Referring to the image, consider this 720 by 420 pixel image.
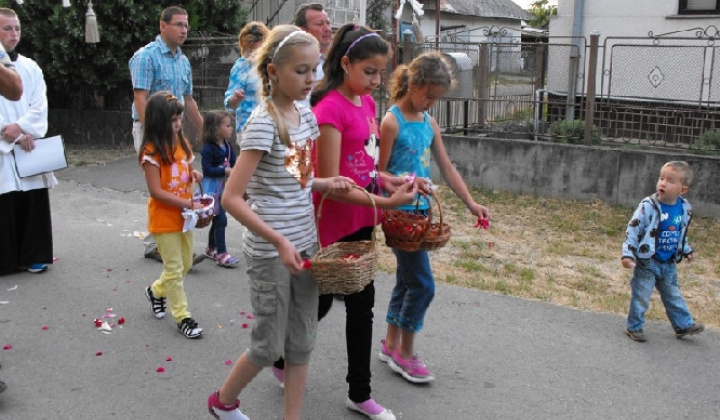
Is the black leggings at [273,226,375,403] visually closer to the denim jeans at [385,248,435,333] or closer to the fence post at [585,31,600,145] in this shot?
the denim jeans at [385,248,435,333]

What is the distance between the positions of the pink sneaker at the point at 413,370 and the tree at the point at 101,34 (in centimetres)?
911

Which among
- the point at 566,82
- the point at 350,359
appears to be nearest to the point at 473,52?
the point at 566,82

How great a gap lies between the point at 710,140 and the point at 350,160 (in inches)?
256

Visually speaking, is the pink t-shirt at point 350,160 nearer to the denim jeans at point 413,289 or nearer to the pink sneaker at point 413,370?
the denim jeans at point 413,289

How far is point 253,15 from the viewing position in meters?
17.5

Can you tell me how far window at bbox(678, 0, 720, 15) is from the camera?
1057cm

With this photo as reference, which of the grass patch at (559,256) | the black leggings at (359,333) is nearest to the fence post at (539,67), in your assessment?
the grass patch at (559,256)

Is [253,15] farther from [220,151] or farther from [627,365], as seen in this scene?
[627,365]

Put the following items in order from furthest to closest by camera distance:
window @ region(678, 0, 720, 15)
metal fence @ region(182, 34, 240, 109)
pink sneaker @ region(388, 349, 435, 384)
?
metal fence @ region(182, 34, 240, 109) → window @ region(678, 0, 720, 15) → pink sneaker @ region(388, 349, 435, 384)

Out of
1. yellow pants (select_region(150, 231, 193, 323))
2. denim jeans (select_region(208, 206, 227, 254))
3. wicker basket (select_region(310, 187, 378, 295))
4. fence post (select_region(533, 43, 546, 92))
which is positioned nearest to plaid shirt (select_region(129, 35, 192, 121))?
denim jeans (select_region(208, 206, 227, 254))

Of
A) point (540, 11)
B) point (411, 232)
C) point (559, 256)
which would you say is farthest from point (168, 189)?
point (540, 11)

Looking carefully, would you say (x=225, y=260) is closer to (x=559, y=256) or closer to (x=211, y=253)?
(x=211, y=253)

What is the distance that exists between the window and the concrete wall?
→ 3.60 m

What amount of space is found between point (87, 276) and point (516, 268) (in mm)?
3496
